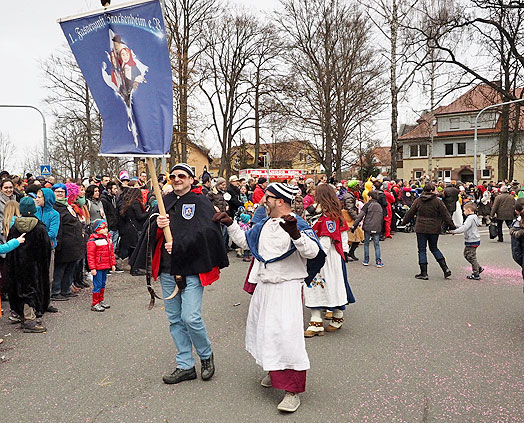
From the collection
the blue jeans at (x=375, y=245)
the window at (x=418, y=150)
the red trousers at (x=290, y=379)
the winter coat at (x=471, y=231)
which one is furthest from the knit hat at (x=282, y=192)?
the window at (x=418, y=150)

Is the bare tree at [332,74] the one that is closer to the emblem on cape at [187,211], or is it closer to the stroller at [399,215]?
the stroller at [399,215]

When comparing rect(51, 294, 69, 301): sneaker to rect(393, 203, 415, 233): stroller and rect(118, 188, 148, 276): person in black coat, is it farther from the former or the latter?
rect(393, 203, 415, 233): stroller

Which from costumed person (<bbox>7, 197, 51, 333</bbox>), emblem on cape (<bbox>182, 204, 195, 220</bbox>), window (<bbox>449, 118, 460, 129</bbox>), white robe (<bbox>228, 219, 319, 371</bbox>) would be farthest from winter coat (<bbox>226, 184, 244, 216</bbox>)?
window (<bbox>449, 118, 460, 129</bbox>)

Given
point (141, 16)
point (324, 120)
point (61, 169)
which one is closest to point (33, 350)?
point (141, 16)

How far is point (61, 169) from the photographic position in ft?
167

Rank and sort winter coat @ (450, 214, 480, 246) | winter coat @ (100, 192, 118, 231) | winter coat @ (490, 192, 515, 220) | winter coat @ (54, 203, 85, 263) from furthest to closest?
winter coat @ (490, 192, 515, 220), winter coat @ (100, 192, 118, 231), winter coat @ (450, 214, 480, 246), winter coat @ (54, 203, 85, 263)

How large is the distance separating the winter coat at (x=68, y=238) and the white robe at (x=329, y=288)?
3837mm

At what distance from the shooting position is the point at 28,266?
221 inches

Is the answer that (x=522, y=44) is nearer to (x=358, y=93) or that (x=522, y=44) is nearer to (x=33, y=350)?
(x=358, y=93)

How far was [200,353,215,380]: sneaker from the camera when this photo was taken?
414 cm

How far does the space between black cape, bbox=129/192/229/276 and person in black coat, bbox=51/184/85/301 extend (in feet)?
11.4

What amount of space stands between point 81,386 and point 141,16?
320 centimetres

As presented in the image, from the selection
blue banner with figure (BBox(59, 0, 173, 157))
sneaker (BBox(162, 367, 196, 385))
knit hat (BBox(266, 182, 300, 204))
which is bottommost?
sneaker (BBox(162, 367, 196, 385))

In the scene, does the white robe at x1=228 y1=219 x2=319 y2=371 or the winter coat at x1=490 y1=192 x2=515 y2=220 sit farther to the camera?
the winter coat at x1=490 y1=192 x2=515 y2=220
